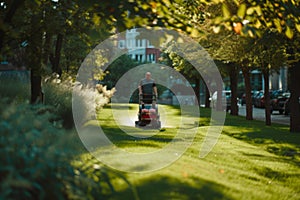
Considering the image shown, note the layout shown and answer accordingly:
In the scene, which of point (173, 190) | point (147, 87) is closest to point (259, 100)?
point (147, 87)

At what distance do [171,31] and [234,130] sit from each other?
37.8 ft

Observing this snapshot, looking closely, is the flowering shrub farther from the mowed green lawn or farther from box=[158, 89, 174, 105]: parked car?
box=[158, 89, 174, 105]: parked car

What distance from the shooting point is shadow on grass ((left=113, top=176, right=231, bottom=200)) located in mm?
5252

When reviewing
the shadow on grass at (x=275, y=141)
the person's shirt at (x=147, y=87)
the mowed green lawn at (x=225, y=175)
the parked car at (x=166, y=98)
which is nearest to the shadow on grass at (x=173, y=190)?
the mowed green lawn at (x=225, y=175)

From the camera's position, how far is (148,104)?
1680cm

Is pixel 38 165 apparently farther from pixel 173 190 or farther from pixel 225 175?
pixel 225 175

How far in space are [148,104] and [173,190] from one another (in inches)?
446

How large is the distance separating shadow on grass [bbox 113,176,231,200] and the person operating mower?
9.80 m

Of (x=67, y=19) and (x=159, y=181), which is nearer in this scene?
(x=159, y=181)

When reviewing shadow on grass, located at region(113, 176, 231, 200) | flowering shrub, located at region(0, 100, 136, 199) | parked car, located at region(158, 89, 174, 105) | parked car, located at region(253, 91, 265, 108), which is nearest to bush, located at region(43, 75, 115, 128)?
shadow on grass, located at region(113, 176, 231, 200)

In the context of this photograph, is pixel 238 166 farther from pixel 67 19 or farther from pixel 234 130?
pixel 234 130

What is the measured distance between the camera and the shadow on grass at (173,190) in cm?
525

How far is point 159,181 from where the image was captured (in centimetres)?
576

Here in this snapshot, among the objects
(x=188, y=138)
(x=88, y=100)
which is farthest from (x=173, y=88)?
(x=188, y=138)
